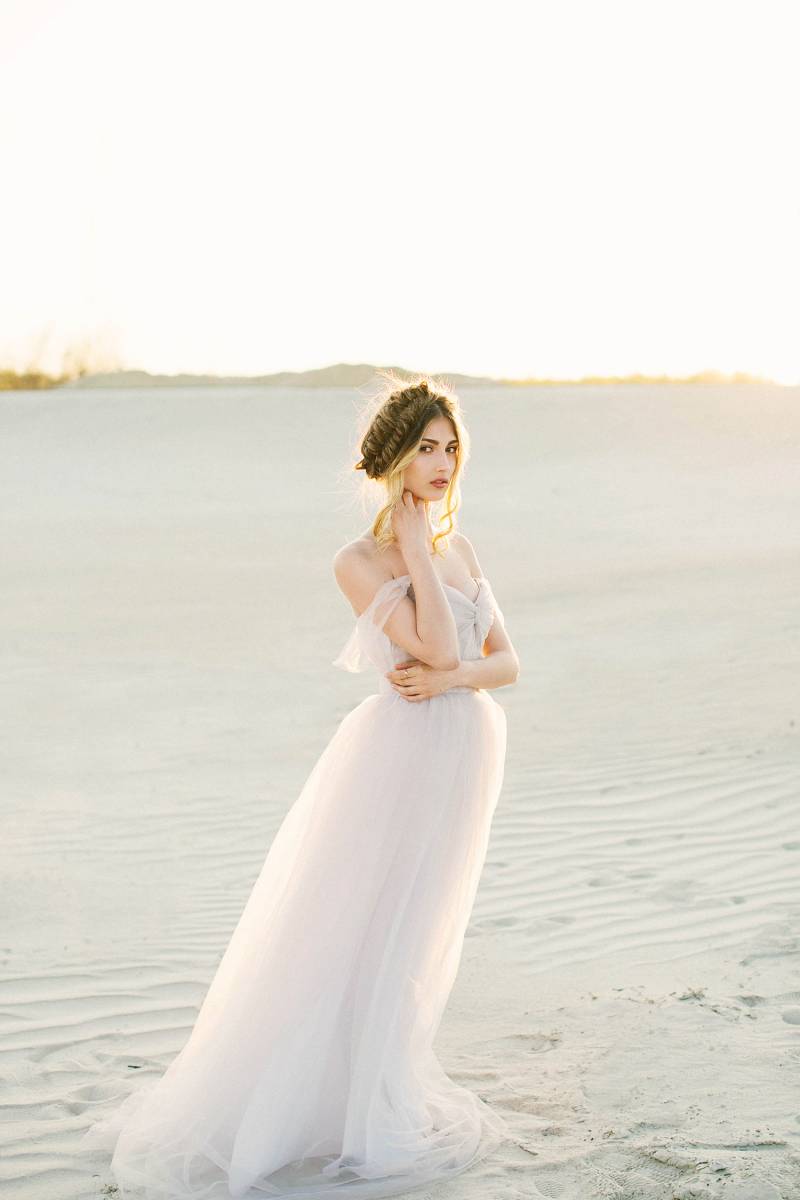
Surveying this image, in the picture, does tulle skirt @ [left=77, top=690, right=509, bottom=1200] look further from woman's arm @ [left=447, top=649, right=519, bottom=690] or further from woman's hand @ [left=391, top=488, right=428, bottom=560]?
woman's hand @ [left=391, top=488, right=428, bottom=560]

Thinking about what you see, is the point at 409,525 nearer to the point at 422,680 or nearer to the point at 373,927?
the point at 422,680

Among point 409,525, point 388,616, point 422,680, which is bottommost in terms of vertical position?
point 422,680

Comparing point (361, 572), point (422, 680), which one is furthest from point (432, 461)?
point (422, 680)

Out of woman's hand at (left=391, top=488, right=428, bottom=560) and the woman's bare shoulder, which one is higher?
woman's hand at (left=391, top=488, right=428, bottom=560)

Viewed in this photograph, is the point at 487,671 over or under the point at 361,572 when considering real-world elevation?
under

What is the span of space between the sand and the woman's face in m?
0.20

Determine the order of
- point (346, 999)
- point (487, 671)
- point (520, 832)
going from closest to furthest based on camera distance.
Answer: point (346, 999), point (487, 671), point (520, 832)

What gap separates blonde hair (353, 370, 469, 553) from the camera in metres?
4.00

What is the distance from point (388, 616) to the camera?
4004 mm

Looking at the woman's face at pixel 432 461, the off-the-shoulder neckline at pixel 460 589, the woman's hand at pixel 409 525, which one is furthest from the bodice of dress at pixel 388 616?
the woman's face at pixel 432 461

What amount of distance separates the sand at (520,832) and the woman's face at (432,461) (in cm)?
20

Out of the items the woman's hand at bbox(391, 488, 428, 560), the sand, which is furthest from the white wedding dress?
the sand

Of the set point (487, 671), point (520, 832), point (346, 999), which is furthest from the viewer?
point (520, 832)

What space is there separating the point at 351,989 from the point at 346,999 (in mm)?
30
